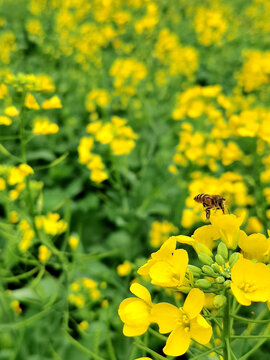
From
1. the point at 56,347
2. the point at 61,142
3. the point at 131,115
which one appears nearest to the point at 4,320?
the point at 56,347

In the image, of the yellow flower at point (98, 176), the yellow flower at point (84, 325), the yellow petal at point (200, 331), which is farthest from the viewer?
the yellow flower at point (98, 176)

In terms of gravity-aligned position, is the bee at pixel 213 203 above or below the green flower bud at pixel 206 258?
below

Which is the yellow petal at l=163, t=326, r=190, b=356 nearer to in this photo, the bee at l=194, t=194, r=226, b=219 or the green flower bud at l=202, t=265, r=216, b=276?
the green flower bud at l=202, t=265, r=216, b=276

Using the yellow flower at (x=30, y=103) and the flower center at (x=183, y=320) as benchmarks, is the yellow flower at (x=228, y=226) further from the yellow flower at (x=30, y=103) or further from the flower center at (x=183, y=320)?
the yellow flower at (x=30, y=103)

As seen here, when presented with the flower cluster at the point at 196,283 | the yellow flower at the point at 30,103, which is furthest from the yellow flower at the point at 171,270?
the yellow flower at the point at 30,103

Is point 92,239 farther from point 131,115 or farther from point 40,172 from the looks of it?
point 131,115

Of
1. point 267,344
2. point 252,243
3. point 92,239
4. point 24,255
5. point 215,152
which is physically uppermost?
point 252,243
